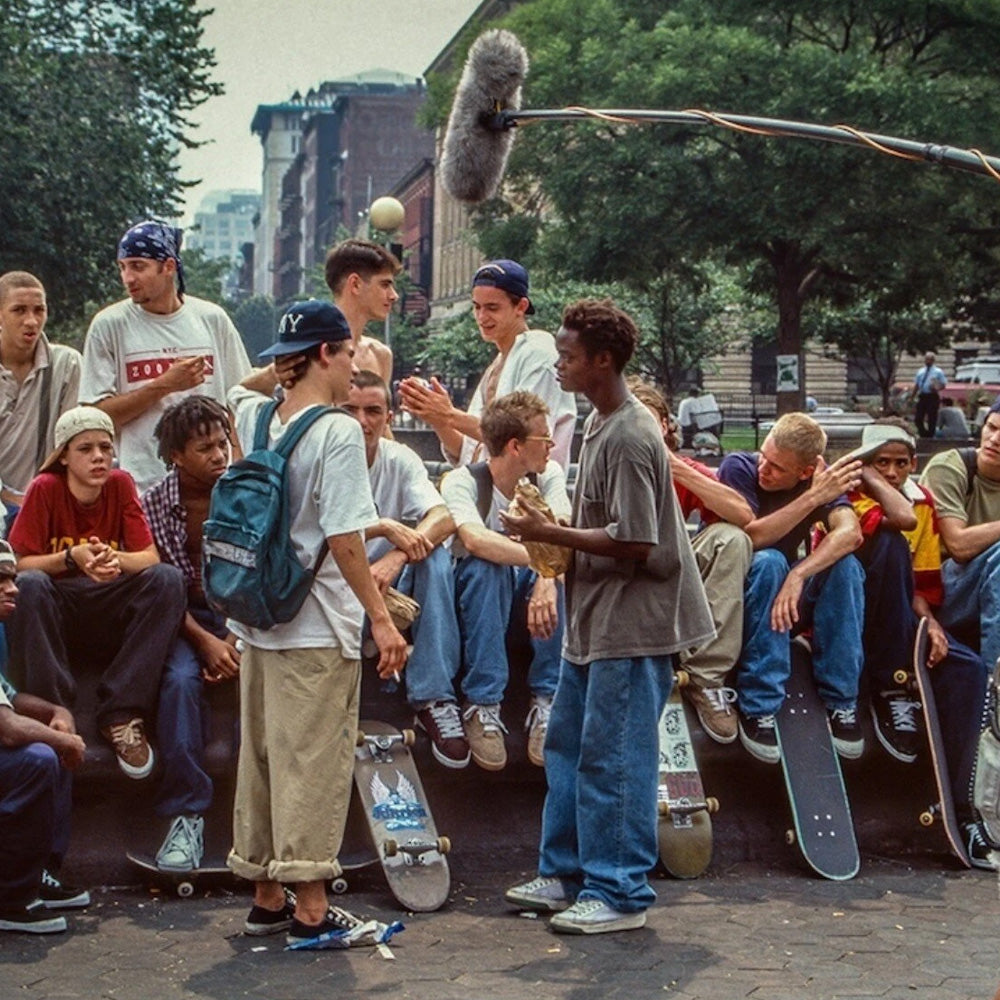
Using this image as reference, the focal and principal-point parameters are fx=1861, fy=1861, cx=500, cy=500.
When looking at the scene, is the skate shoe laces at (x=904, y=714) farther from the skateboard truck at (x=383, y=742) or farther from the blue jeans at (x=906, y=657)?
the skateboard truck at (x=383, y=742)

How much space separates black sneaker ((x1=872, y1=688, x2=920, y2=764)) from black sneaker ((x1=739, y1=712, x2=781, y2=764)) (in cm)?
58

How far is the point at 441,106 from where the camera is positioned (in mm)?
43562

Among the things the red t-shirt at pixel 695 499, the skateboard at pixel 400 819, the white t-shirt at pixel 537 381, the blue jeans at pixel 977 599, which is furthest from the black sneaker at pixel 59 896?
the blue jeans at pixel 977 599

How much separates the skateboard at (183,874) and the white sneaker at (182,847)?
20 mm

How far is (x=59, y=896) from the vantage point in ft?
20.9

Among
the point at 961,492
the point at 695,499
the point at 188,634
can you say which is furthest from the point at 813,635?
the point at 188,634

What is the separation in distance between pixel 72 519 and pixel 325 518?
1.55 m

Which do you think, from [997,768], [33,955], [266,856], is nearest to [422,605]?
[266,856]

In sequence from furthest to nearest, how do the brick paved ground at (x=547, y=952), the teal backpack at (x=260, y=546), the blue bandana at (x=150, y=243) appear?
the blue bandana at (x=150, y=243)
the teal backpack at (x=260, y=546)
the brick paved ground at (x=547, y=952)

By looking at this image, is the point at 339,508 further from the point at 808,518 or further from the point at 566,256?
the point at 566,256

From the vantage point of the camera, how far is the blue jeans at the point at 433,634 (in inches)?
287

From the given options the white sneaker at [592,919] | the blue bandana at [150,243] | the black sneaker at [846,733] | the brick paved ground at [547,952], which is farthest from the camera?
the black sneaker at [846,733]

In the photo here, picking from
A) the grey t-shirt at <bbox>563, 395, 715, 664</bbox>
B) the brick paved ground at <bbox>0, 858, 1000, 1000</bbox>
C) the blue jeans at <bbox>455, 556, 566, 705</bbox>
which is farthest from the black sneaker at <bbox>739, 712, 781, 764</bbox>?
the grey t-shirt at <bbox>563, 395, 715, 664</bbox>

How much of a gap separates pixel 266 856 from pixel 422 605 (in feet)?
4.99
